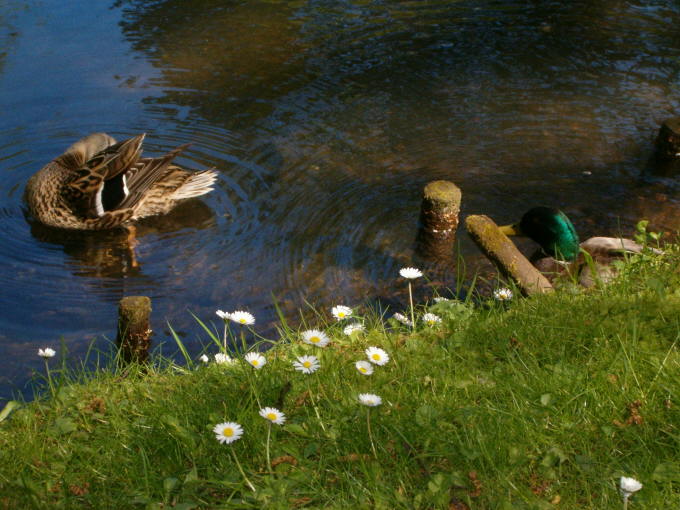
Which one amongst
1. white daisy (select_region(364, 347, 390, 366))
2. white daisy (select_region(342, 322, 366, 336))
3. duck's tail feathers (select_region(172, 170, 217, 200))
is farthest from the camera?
duck's tail feathers (select_region(172, 170, 217, 200))

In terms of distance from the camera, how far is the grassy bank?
259cm

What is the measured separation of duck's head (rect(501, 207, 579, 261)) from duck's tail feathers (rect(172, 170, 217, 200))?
2.70 metres

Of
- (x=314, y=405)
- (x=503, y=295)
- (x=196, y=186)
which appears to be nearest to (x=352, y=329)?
(x=503, y=295)

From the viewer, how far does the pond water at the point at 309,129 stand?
221 inches

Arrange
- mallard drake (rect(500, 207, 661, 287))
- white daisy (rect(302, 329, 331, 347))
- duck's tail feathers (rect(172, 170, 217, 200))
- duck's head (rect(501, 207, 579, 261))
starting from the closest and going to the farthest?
white daisy (rect(302, 329, 331, 347)) → mallard drake (rect(500, 207, 661, 287)) → duck's head (rect(501, 207, 579, 261)) → duck's tail feathers (rect(172, 170, 217, 200))

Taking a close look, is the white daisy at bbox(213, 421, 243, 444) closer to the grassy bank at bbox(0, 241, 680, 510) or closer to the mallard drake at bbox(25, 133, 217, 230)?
the grassy bank at bbox(0, 241, 680, 510)

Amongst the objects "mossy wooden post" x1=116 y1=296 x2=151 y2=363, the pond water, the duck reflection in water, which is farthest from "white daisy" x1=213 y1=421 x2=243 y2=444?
the duck reflection in water

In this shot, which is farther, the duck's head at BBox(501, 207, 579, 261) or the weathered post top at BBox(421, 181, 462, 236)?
the weathered post top at BBox(421, 181, 462, 236)

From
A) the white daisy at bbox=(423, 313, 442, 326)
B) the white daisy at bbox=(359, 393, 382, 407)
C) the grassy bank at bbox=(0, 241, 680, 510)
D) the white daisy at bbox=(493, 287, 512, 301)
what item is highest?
the white daisy at bbox=(359, 393, 382, 407)

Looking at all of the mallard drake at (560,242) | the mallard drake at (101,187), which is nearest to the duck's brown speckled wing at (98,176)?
the mallard drake at (101,187)

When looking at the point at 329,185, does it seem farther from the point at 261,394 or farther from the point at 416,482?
the point at 416,482

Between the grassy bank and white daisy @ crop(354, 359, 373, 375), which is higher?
white daisy @ crop(354, 359, 373, 375)

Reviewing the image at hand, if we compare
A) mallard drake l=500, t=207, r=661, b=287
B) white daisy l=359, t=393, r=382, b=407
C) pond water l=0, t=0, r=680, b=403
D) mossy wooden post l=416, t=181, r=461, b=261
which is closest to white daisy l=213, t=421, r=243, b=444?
white daisy l=359, t=393, r=382, b=407

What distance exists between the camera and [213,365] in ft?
11.7
